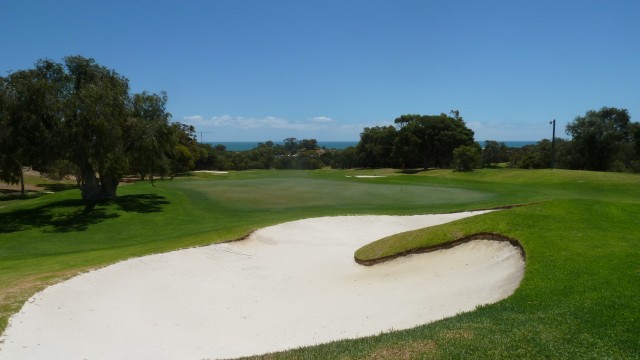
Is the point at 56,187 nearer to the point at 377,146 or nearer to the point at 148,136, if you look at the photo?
the point at 148,136

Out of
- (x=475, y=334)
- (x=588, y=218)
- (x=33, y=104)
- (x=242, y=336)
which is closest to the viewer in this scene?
(x=475, y=334)

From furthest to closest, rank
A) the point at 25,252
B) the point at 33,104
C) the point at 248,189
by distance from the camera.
A: the point at 248,189, the point at 33,104, the point at 25,252

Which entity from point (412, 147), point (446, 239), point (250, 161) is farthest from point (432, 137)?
point (446, 239)

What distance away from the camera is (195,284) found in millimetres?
14398

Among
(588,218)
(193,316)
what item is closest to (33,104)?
(193,316)

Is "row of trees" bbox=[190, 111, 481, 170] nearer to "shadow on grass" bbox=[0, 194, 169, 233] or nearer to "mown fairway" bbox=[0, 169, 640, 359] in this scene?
"mown fairway" bbox=[0, 169, 640, 359]

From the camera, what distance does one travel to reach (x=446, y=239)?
14.3 m

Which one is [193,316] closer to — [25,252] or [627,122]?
[25,252]

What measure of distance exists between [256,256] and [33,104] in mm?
18952

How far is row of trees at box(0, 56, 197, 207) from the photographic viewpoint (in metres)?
27.7

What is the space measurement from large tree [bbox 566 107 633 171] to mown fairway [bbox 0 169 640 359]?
88.4 ft

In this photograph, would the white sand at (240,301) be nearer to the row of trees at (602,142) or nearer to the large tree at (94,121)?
the large tree at (94,121)

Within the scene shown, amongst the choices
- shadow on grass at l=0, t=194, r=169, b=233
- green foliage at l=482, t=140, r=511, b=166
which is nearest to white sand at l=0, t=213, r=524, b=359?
shadow on grass at l=0, t=194, r=169, b=233

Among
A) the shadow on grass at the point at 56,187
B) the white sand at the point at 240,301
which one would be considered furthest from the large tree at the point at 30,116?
the shadow on grass at the point at 56,187
